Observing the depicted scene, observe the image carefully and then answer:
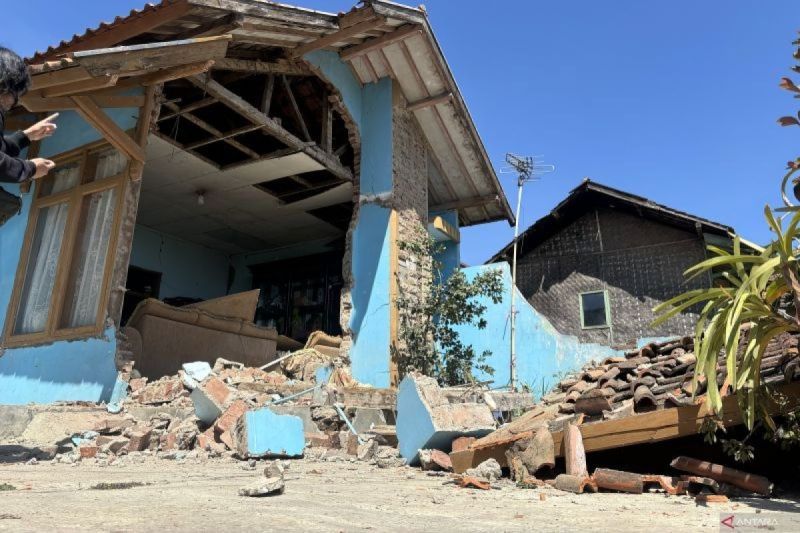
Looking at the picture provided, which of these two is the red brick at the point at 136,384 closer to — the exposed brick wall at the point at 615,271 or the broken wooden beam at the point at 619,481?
the broken wooden beam at the point at 619,481

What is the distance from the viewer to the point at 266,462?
16.0 feet

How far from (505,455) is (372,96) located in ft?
24.8

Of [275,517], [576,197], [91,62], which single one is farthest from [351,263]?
[576,197]

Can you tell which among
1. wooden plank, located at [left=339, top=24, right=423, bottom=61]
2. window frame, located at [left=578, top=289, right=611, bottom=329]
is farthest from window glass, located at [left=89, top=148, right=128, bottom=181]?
window frame, located at [left=578, top=289, right=611, bottom=329]

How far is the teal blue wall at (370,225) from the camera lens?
892 centimetres

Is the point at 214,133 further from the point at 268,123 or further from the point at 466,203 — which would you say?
the point at 466,203

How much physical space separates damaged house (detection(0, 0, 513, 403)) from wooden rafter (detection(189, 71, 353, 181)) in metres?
0.03

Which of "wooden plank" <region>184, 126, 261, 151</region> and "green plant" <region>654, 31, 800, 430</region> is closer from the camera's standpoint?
"green plant" <region>654, 31, 800, 430</region>

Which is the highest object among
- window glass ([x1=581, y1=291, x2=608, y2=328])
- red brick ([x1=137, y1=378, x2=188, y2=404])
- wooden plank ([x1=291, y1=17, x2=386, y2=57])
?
wooden plank ([x1=291, y1=17, x2=386, y2=57])

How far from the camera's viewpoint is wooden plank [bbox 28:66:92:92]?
5887 mm

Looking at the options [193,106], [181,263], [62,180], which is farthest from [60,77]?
[181,263]

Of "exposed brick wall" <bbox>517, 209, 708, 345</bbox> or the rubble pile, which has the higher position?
"exposed brick wall" <bbox>517, 209, 708, 345</bbox>

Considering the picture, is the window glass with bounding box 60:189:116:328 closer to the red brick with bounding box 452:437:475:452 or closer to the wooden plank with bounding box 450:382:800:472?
the red brick with bounding box 452:437:475:452

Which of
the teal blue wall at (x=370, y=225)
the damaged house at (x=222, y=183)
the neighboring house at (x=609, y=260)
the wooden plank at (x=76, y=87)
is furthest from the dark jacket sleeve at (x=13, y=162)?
the neighboring house at (x=609, y=260)
